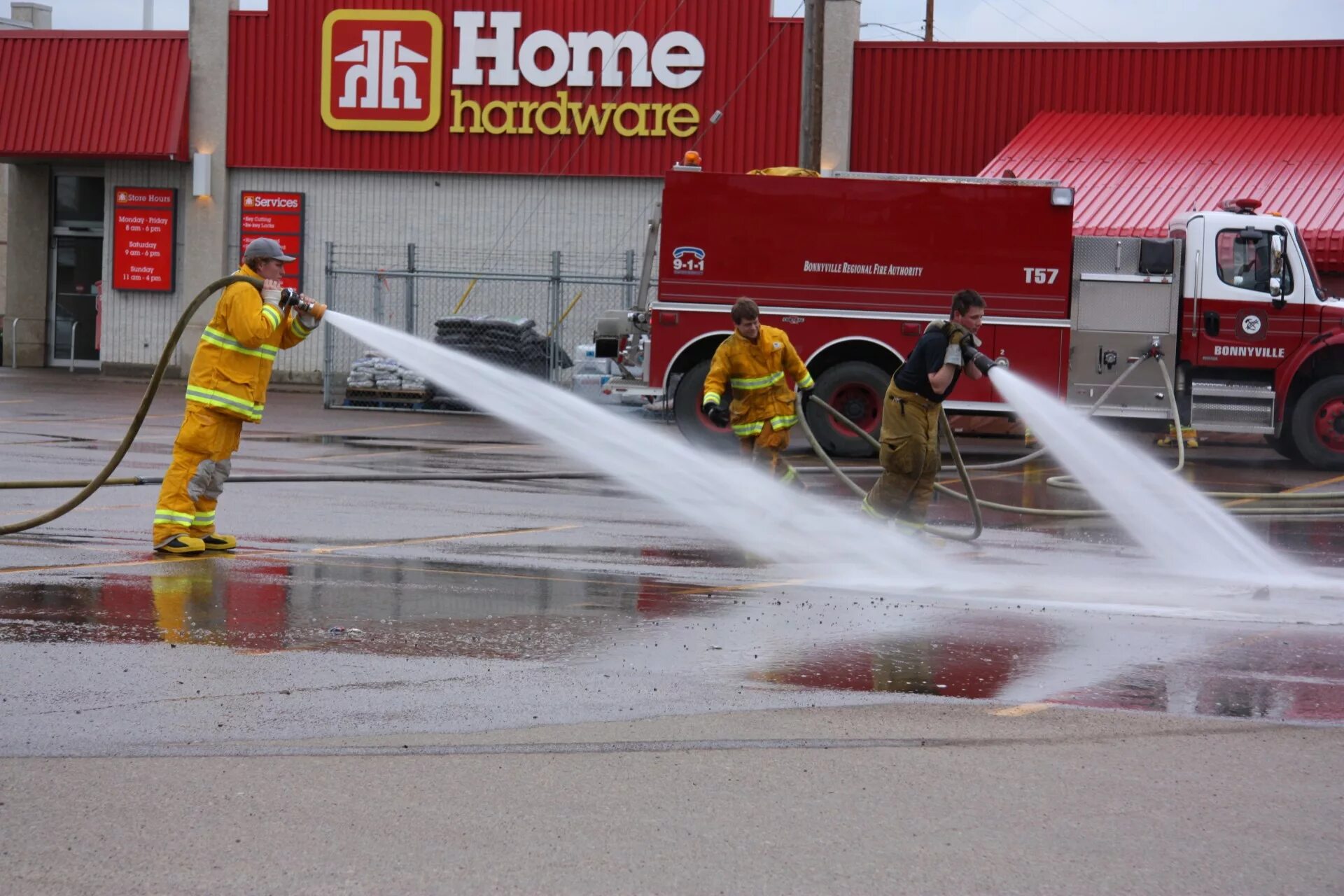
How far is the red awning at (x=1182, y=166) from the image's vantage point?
68.7ft

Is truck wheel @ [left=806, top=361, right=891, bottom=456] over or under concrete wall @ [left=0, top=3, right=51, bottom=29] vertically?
under

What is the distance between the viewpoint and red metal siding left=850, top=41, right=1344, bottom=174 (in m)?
23.8

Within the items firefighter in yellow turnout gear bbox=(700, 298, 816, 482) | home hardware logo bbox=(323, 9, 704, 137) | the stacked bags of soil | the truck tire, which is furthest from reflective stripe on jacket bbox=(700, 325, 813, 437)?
home hardware logo bbox=(323, 9, 704, 137)

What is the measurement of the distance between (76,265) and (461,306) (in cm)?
862

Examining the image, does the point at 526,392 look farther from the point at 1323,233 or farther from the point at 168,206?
the point at 168,206

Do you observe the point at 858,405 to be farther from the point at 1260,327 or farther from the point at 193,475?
the point at 193,475

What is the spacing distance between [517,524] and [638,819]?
6532 millimetres

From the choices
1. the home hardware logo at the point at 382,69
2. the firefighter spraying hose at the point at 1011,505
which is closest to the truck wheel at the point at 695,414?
the firefighter spraying hose at the point at 1011,505

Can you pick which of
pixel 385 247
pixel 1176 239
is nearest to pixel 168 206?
pixel 385 247

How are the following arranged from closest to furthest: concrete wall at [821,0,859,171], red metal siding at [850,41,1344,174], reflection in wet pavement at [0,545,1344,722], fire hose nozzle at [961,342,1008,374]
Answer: reflection in wet pavement at [0,545,1344,722] < fire hose nozzle at [961,342,1008,374] < red metal siding at [850,41,1344,174] < concrete wall at [821,0,859,171]

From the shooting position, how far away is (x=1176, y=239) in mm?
17328

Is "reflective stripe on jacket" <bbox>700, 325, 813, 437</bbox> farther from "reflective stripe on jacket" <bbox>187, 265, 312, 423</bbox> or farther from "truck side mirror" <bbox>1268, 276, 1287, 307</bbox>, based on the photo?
"truck side mirror" <bbox>1268, 276, 1287, 307</bbox>

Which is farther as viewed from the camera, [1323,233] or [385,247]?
[385,247]

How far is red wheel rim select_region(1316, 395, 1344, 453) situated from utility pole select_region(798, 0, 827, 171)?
6.94 meters
